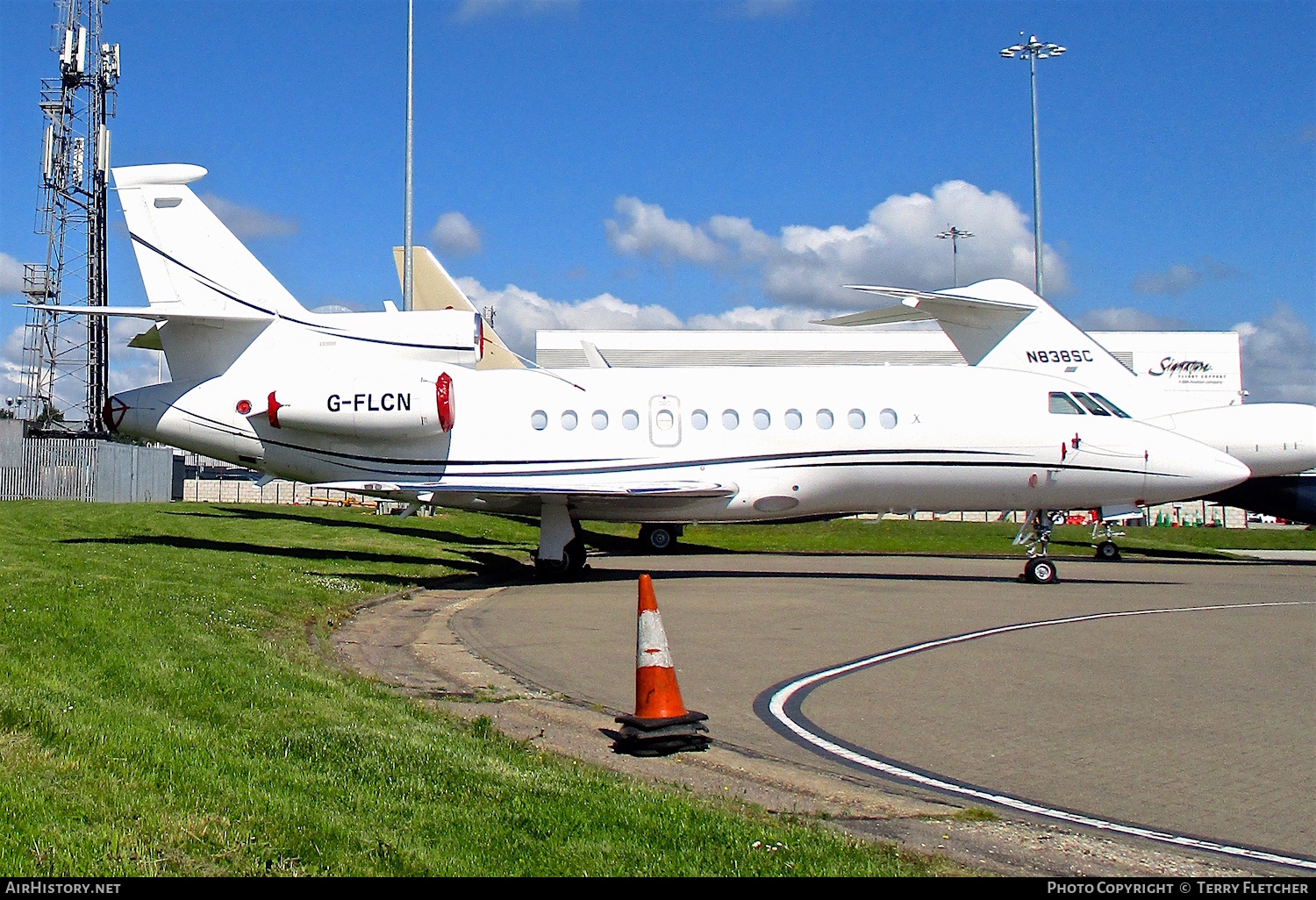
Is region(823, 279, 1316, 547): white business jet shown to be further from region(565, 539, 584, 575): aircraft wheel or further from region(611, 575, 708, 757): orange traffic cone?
region(611, 575, 708, 757): orange traffic cone

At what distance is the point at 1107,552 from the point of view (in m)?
26.3

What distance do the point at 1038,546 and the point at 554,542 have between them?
8520 mm

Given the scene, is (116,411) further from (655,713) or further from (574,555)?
(655,713)

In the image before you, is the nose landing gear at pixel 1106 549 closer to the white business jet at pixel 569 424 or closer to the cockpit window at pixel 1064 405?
the white business jet at pixel 569 424

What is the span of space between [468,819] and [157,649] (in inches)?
181

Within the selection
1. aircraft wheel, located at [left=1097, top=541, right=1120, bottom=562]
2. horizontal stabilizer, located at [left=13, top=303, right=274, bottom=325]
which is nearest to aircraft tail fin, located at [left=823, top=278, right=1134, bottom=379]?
aircraft wheel, located at [left=1097, top=541, right=1120, bottom=562]

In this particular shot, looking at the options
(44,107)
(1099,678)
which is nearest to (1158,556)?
(1099,678)

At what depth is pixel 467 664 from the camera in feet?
Result: 32.1

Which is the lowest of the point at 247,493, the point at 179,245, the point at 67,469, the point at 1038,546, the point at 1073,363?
the point at 1038,546

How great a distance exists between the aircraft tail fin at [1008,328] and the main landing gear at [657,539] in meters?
7.66

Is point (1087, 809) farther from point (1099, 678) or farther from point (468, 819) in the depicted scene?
point (1099, 678)
